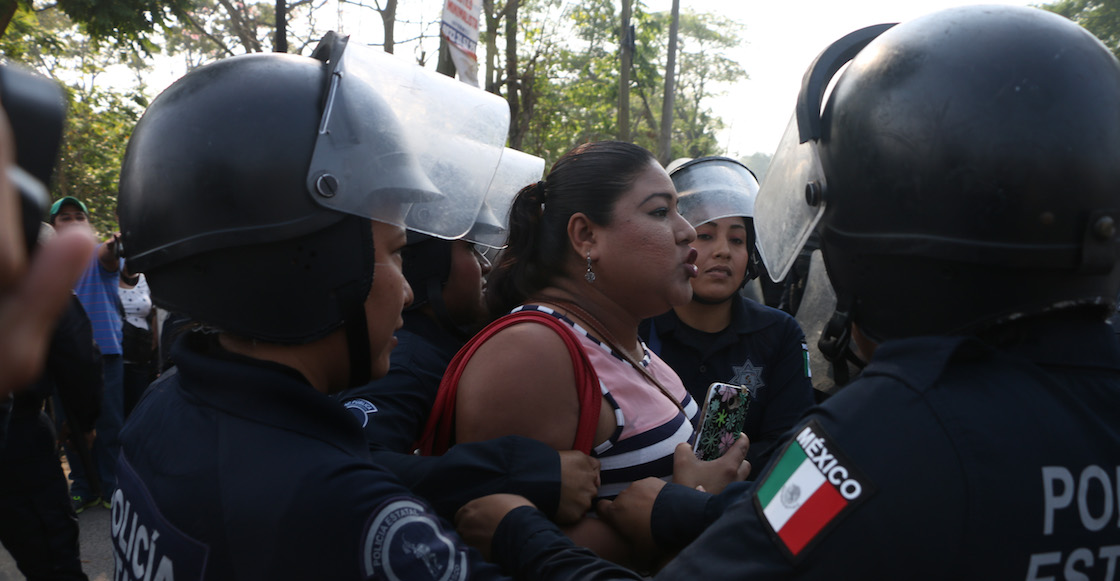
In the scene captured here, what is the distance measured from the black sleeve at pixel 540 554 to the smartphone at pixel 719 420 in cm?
63

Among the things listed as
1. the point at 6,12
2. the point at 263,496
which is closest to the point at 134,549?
the point at 263,496

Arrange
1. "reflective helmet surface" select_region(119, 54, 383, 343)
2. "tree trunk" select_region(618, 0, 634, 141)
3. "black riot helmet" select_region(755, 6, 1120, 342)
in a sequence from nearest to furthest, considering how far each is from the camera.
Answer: "black riot helmet" select_region(755, 6, 1120, 342) < "reflective helmet surface" select_region(119, 54, 383, 343) < "tree trunk" select_region(618, 0, 634, 141)

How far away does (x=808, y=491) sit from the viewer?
46.3 inches

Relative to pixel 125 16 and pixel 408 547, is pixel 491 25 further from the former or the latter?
pixel 408 547

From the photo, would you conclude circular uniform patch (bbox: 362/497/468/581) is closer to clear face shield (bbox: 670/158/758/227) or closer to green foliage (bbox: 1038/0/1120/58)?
clear face shield (bbox: 670/158/758/227)

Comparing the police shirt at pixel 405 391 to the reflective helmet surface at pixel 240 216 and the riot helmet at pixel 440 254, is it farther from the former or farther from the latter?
the reflective helmet surface at pixel 240 216

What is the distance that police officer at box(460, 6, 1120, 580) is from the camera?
111 cm

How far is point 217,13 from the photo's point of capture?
666 inches

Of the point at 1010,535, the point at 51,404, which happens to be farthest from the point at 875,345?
the point at 51,404

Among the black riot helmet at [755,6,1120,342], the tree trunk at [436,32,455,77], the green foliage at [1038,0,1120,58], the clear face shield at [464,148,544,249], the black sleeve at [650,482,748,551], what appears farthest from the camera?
the green foliage at [1038,0,1120,58]

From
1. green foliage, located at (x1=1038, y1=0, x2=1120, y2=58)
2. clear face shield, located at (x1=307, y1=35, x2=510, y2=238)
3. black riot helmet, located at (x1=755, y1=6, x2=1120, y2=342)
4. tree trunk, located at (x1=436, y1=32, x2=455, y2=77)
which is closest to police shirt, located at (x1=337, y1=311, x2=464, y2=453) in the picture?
clear face shield, located at (x1=307, y1=35, x2=510, y2=238)

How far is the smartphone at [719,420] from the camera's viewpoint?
2.16m

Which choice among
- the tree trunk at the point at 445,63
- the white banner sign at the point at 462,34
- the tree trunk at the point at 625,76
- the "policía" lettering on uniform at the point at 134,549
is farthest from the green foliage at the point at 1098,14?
the "policía" lettering on uniform at the point at 134,549

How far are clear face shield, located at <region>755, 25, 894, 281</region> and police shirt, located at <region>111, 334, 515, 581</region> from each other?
93 centimetres
